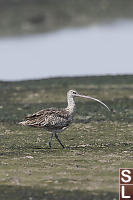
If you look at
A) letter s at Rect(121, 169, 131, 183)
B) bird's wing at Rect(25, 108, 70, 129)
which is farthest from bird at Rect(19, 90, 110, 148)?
letter s at Rect(121, 169, 131, 183)

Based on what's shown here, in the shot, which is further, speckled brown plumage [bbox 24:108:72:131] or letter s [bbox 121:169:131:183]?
speckled brown plumage [bbox 24:108:72:131]

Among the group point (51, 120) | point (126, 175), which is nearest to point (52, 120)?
point (51, 120)

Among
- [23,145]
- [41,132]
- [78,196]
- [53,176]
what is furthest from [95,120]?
[78,196]

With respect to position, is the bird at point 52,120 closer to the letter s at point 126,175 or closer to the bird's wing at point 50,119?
the bird's wing at point 50,119

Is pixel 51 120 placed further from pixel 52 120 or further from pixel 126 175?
pixel 126 175

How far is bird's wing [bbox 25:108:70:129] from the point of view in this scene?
18516 mm

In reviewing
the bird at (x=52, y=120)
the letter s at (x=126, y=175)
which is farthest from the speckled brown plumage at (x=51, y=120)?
the letter s at (x=126, y=175)

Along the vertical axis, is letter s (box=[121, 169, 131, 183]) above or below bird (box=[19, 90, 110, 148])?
below

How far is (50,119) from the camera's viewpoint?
18516mm

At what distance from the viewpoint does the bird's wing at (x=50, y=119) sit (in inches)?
729

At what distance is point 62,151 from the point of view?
18.0 m

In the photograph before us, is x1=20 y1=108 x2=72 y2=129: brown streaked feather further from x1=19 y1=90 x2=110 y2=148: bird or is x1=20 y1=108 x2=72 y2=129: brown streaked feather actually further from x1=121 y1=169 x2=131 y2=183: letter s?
x1=121 y1=169 x2=131 y2=183: letter s

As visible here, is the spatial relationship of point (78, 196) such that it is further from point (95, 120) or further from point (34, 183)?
point (95, 120)

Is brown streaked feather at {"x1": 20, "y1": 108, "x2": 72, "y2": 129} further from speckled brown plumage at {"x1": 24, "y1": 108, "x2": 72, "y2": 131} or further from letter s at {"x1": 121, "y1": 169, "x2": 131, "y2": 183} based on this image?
letter s at {"x1": 121, "y1": 169, "x2": 131, "y2": 183}
